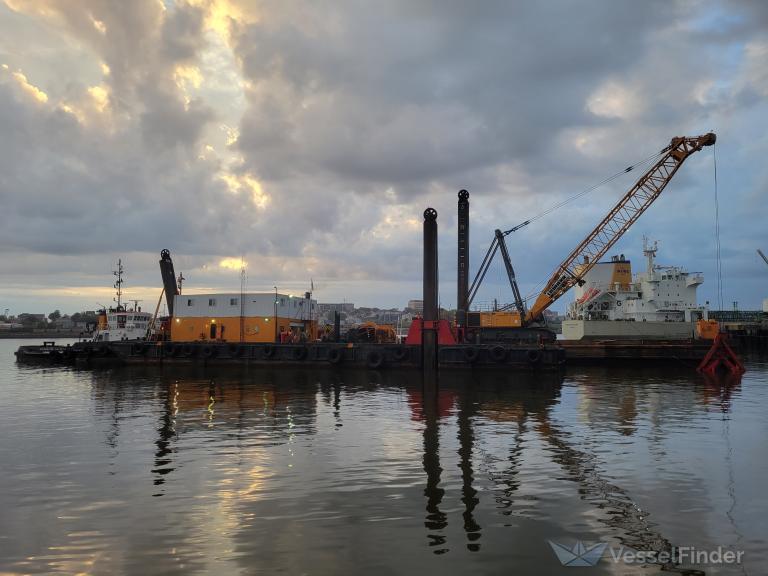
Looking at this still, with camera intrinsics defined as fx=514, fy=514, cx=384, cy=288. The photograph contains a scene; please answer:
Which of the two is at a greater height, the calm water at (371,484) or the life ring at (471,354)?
the life ring at (471,354)

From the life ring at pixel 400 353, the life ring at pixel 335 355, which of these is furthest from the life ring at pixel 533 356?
the life ring at pixel 335 355

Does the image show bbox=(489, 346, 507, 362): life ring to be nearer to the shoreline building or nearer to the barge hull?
the barge hull

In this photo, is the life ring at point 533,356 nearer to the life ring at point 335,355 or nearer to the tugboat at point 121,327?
the life ring at point 335,355

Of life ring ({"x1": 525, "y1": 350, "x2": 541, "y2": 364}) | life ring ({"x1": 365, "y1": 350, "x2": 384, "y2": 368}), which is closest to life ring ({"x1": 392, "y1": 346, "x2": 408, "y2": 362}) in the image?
life ring ({"x1": 365, "y1": 350, "x2": 384, "y2": 368})

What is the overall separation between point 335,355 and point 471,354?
10.8m

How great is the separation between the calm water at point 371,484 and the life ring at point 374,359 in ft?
50.8

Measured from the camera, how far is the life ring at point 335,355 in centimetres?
4119

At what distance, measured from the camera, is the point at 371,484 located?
39.8 feet

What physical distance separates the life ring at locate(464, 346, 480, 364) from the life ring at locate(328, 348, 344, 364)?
391 inches

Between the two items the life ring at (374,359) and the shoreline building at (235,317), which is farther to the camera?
the shoreline building at (235,317)

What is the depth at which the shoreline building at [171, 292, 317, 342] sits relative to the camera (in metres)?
45.1

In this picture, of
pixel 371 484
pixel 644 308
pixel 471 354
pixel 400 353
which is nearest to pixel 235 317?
pixel 400 353

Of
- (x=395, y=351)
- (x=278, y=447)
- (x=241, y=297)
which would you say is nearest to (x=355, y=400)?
Answer: (x=278, y=447)

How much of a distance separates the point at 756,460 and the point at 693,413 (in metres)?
8.30
